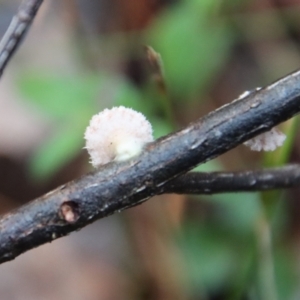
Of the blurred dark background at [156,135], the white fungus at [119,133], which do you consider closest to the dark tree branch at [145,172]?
the white fungus at [119,133]

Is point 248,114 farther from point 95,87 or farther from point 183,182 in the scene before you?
point 95,87

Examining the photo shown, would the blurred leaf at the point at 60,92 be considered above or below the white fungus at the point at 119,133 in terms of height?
above

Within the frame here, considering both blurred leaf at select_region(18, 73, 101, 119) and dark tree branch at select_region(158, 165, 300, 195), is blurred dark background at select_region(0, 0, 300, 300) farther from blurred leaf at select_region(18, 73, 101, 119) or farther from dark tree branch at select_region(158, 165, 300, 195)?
dark tree branch at select_region(158, 165, 300, 195)

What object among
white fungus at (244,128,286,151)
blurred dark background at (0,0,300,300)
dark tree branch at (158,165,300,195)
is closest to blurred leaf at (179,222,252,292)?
blurred dark background at (0,0,300,300)

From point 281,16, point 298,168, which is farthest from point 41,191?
point 298,168

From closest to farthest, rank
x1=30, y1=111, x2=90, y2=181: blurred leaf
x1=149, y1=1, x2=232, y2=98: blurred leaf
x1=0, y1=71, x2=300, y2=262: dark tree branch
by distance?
x1=0, y1=71, x2=300, y2=262: dark tree branch < x1=30, y1=111, x2=90, y2=181: blurred leaf < x1=149, y1=1, x2=232, y2=98: blurred leaf

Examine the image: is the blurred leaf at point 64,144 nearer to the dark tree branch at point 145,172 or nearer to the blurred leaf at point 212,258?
the blurred leaf at point 212,258
